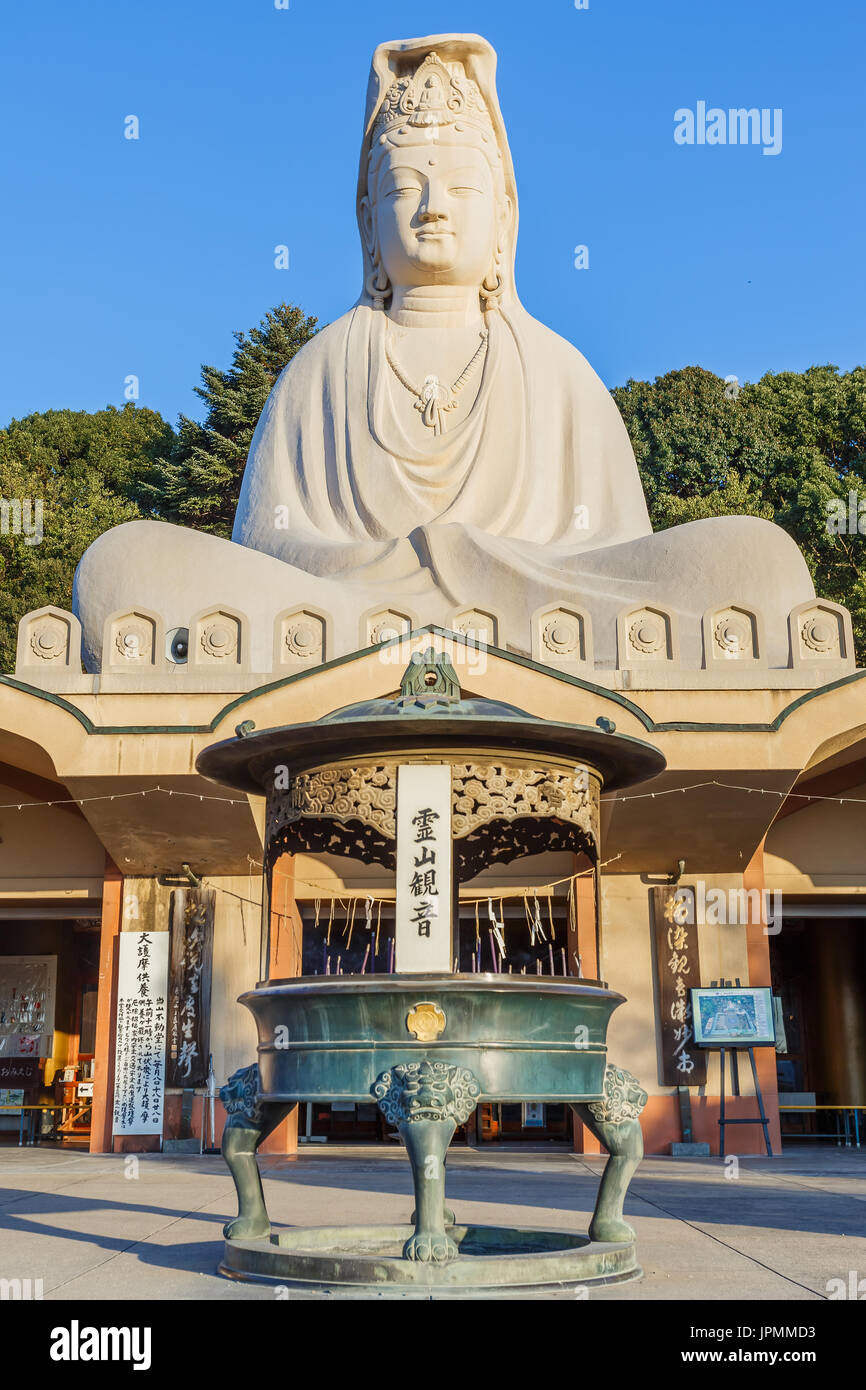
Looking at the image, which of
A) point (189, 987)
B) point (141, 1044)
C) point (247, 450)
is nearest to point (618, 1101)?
point (189, 987)

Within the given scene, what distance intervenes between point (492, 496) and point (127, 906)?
254 inches

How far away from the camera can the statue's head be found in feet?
57.9

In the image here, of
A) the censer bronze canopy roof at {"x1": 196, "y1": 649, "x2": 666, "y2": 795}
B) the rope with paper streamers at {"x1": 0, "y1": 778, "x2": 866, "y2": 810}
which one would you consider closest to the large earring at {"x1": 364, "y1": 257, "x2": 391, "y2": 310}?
the rope with paper streamers at {"x1": 0, "y1": 778, "x2": 866, "y2": 810}

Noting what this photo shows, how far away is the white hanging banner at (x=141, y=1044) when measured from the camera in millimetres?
13164

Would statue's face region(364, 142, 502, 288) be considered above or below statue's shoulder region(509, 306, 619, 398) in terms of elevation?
above

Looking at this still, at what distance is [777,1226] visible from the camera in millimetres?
7402

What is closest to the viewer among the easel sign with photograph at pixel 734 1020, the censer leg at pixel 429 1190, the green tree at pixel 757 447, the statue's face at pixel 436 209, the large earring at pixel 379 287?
the censer leg at pixel 429 1190

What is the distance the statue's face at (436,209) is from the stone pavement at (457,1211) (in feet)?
34.5

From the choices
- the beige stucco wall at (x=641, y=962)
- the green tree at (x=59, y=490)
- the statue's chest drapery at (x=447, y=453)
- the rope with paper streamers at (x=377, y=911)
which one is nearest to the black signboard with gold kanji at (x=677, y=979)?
the beige stucco wall at (x=641, y=962)

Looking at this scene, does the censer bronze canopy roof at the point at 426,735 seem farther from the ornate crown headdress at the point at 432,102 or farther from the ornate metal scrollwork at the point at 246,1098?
the ornate crown headdress at the point at 432,102

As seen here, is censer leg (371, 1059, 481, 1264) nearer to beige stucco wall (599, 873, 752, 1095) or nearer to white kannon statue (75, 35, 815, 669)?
beige stucco wall (599, 873, 752, 1095)

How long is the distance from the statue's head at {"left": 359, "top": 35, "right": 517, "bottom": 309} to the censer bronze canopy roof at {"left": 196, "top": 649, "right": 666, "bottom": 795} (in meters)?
12.5

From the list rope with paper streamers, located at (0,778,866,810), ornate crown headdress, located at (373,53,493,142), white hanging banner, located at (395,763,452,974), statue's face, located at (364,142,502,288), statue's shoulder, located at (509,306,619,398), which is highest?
ornate crown headdress, located at (373,53,493,142)

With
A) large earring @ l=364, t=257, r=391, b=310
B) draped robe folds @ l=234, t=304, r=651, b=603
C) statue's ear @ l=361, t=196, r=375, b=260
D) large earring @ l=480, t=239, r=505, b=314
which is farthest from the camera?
statue's ear @ l=361, t=196, r=375, b=260
